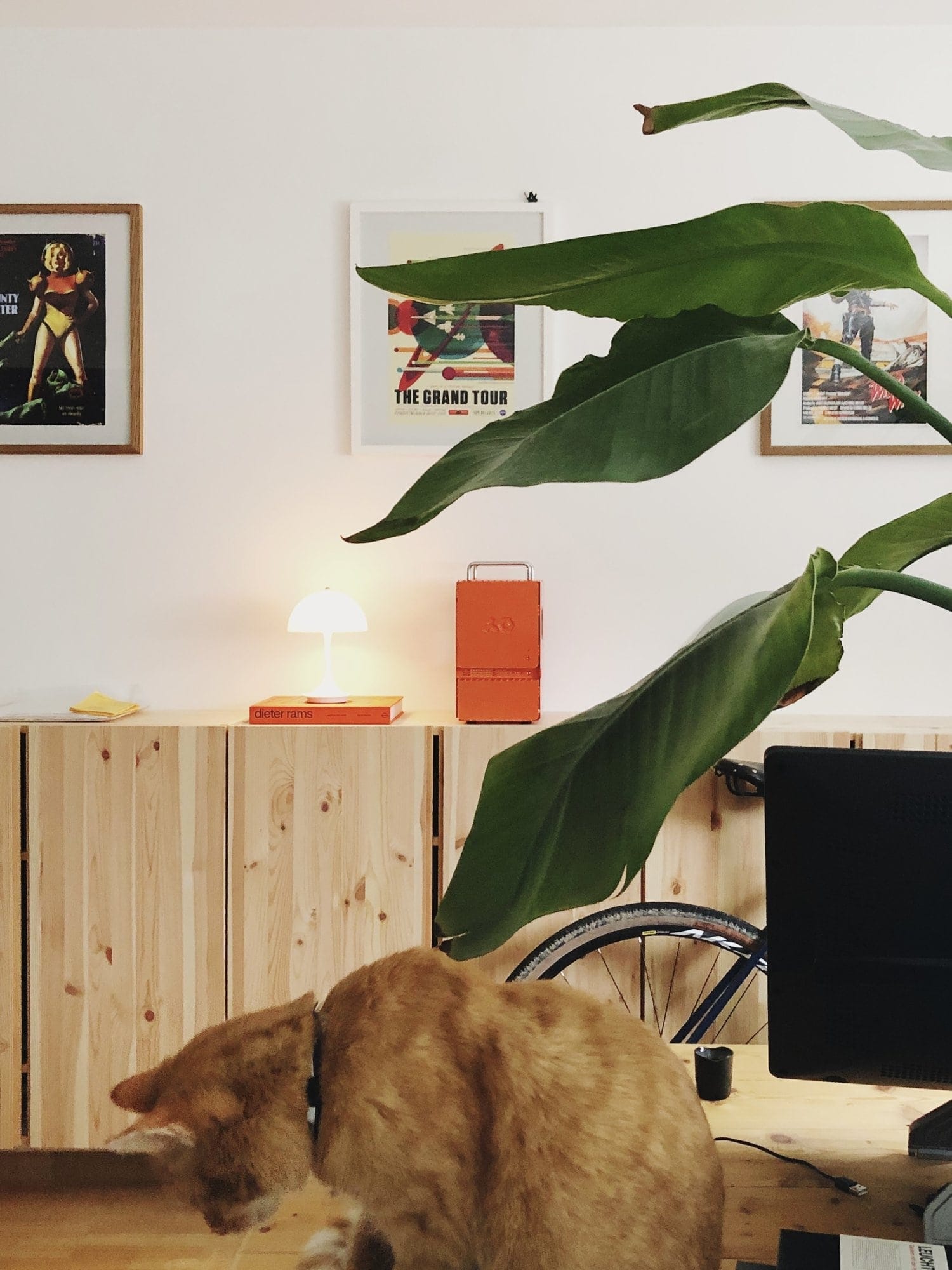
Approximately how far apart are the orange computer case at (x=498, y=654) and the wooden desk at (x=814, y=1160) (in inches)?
42.2

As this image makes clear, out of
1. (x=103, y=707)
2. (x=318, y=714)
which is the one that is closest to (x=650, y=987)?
(x=318, y=714)

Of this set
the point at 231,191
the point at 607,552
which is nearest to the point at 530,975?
the point at 607,552

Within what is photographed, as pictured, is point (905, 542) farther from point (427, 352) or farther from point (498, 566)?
point (427, 352)

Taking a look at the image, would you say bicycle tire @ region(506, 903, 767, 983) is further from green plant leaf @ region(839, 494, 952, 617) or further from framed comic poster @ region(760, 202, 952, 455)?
green plant leaf @ region(839, 494, 952, 617)

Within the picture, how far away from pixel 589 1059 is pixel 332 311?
7.05 ft

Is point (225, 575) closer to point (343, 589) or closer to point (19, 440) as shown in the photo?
point (343, 589)

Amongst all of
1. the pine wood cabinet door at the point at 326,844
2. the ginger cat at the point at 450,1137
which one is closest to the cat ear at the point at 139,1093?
the ginger cat at the point at 450,1137

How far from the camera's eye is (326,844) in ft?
7.29

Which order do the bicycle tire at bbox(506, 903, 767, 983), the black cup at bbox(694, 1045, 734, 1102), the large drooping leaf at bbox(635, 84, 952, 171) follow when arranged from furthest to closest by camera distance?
the bicycle tire at bbox(506, 903, 767, 983), the black cup at bbox(694, 1045, 734, 1102), the large drooping leaf at bbox(635, 84, 952, 171)

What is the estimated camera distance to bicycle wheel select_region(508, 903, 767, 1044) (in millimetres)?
2207

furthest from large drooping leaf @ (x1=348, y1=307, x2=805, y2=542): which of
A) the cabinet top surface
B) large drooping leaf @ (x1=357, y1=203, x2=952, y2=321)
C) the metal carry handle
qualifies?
the metal carry handle

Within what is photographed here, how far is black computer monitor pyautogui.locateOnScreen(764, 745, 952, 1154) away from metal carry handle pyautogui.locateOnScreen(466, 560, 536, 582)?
1601 mm

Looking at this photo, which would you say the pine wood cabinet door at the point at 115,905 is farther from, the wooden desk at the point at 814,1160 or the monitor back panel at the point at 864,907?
the monitor back panel at the point at 864,907

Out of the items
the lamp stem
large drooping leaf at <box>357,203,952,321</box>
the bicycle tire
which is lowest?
the bicycle tire
